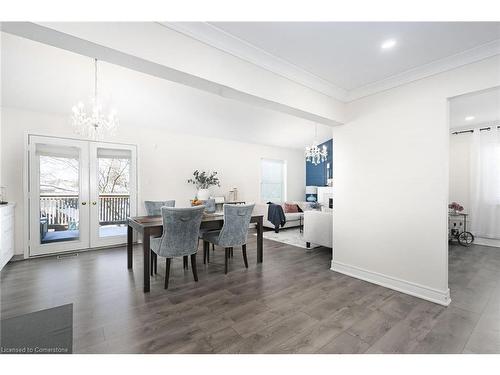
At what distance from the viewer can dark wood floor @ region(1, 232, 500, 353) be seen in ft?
5.52

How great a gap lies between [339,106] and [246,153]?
3.85m

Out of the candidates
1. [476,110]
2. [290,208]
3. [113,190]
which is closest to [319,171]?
[290,208]

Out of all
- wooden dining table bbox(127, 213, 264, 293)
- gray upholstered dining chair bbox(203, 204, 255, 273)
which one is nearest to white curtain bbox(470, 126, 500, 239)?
wooden dining table bbox(127, 213, 264, 293)

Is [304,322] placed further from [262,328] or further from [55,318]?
[55,318]

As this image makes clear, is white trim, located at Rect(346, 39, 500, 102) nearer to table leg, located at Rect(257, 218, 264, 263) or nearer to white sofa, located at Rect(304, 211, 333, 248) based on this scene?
white sofa, located at Rect(304, 211, 333, 248)

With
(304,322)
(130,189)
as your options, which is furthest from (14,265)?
(304,322)

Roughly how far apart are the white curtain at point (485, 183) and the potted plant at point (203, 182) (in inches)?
229

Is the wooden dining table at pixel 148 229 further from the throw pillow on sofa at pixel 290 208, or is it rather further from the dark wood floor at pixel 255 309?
the throw pillow on sofa at pixel 290 208

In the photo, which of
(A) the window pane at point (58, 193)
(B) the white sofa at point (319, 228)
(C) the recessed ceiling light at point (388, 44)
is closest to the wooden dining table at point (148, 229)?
(B) the white sofa at point (319, 228)

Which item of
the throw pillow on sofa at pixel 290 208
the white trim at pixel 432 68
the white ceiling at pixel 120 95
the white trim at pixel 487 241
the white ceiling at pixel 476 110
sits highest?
the white ceiling at pixel 120 95

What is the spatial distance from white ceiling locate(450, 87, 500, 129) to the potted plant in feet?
15.7

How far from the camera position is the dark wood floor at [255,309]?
1682 mm

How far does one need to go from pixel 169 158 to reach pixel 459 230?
21.9 feet

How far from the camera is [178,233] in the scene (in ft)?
8.80
